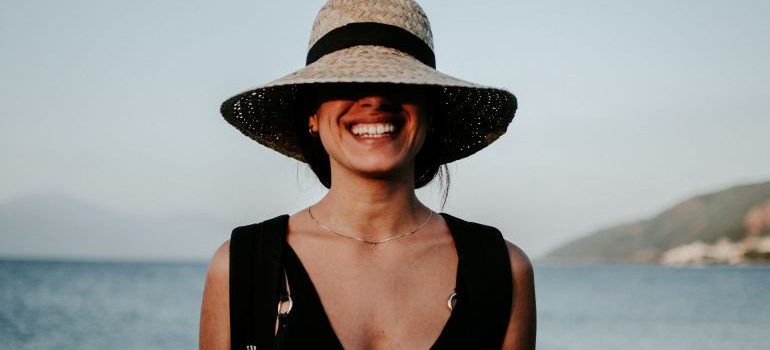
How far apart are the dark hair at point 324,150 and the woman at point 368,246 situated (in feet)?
0.05

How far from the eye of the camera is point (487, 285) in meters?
2.55

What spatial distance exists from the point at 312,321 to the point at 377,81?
29.2 inches

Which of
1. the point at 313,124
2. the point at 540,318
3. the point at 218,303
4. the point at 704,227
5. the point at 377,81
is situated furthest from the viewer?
the point at 704,227

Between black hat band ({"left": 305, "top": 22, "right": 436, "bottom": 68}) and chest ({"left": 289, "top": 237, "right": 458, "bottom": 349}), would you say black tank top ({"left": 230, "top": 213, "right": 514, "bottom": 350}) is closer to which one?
chest ({"left": 289, "top": 237, "right": 458, "bottom": 349})

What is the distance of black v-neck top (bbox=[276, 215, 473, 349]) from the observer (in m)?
2.39

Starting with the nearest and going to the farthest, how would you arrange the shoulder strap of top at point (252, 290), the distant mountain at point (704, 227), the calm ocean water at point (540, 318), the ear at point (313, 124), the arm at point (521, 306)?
1. the shoulder strap of top at point (252, 290)
2. the arm at point (521, 306)
3. the ear at point (313, 124)
4. the calm ocean water at point (540, 318)
5. the distant mountain at point (704, 227)

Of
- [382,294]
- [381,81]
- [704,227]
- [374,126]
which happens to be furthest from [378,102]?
[704,227]

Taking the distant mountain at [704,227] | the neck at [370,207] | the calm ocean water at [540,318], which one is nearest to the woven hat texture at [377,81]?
the neck at [370,207]

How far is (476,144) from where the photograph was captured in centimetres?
324

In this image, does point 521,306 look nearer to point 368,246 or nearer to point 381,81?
point 368,246

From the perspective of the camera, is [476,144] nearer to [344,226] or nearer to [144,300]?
[344,226]

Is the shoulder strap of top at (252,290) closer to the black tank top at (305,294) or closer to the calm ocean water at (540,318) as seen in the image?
the black tank top at (305,294)

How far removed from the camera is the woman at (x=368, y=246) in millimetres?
2418

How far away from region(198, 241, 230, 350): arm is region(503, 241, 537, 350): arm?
872mm
